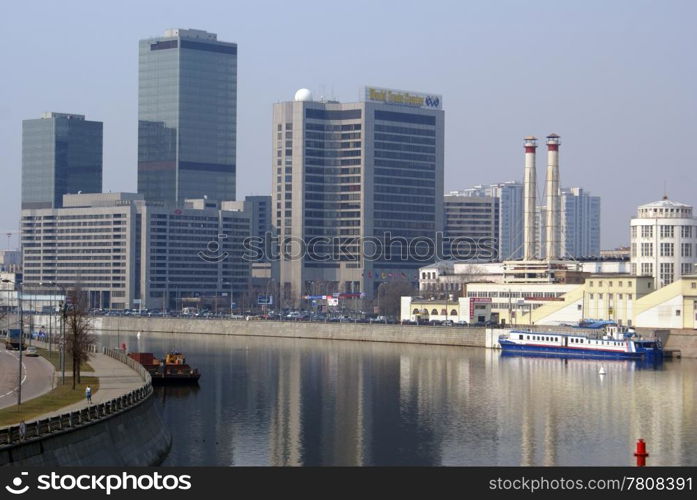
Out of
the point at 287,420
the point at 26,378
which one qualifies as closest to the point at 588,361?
the point at 287,420

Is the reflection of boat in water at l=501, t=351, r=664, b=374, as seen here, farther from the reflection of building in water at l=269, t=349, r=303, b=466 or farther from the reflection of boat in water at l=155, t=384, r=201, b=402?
the reflection of boat in water at l=155, t=384, r=201, b=402

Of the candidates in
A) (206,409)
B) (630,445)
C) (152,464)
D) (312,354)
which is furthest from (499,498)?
(312,354)

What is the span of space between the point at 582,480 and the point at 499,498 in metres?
8.92

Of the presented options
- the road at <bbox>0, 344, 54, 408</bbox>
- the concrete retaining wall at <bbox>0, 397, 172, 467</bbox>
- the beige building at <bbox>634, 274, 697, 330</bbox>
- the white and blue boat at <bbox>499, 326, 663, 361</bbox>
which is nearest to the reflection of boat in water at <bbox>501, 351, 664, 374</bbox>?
the white and blue boat at <bbox>499, 326, 663, 361</bbox>

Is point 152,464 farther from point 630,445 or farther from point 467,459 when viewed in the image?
point 630,445

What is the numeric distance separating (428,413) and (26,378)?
33128 mm

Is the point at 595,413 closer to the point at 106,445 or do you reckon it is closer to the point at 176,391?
the point at 176,391

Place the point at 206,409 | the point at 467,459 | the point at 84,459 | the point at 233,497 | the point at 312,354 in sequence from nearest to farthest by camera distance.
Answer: the point at 233,497 → the point at 84,459 → the point at 467,459 → the point at 206,409 → the point at 312,354

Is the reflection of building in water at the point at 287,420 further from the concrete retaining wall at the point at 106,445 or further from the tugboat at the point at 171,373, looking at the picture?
the tugboat at the point at 171,373

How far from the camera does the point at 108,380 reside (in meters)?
112

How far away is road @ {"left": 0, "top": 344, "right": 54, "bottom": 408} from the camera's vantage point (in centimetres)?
9419

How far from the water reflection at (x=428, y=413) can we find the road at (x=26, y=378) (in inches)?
408

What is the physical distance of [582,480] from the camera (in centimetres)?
5794

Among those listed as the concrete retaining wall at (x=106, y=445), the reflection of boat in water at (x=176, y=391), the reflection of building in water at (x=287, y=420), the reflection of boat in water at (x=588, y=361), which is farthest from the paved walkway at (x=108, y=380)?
the reflection of boat in water at (x=588, y=361)
